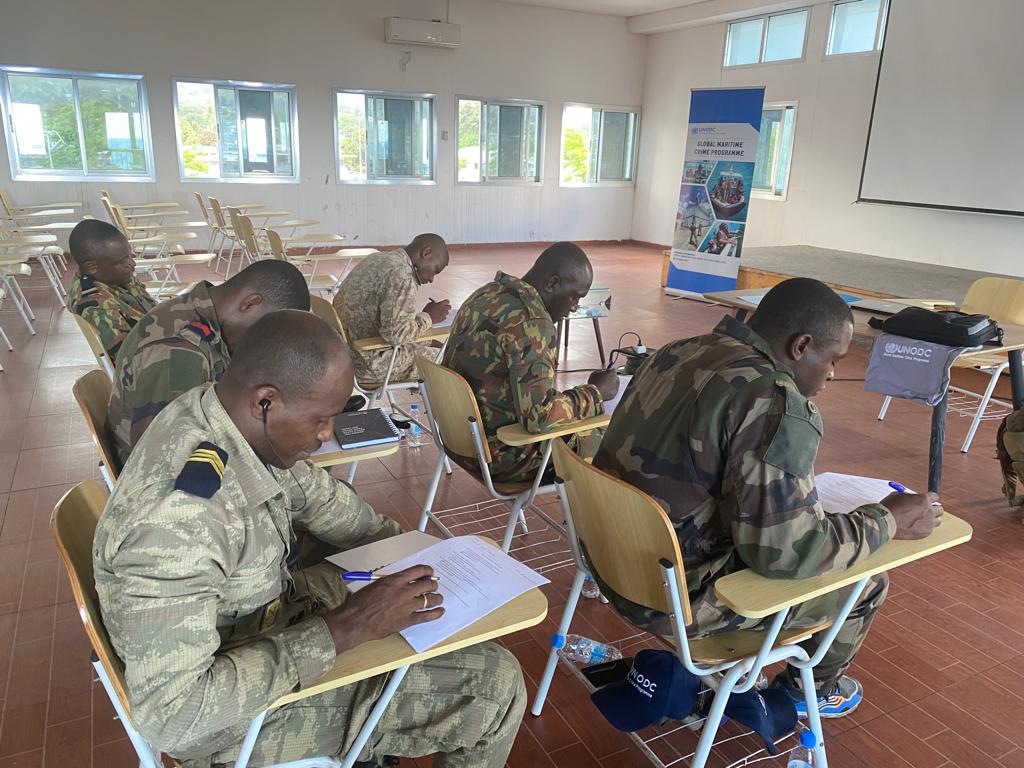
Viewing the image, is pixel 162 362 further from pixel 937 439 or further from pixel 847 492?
pixel 937 439

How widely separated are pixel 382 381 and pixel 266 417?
7.67 ft

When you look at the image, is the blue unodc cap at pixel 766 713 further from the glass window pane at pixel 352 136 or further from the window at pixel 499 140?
the window at pixel 499 140

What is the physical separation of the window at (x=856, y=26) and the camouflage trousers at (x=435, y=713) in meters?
9.25

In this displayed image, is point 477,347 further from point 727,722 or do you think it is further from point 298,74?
point 298,74

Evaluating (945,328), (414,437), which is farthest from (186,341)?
(945,328)

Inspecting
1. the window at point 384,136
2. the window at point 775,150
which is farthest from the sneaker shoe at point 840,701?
the window at point 384,136

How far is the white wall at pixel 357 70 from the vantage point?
8961mm

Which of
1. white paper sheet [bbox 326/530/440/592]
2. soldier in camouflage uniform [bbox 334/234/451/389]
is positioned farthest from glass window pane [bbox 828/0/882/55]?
white paper sheet [bbox 326/530/440/592]

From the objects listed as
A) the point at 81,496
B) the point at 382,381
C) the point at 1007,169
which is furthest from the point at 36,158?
the point at 1007,169

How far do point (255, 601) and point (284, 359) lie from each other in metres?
0.40

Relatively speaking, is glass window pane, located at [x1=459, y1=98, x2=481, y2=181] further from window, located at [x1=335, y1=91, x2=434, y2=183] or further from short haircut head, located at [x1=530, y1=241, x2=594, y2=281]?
short haircut head, located at [x1=530, y1=241, x2=594, y2=281]

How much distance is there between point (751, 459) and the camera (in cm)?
137

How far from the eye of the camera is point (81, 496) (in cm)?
128

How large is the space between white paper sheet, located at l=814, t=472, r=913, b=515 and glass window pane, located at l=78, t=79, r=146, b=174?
10.1 meters
